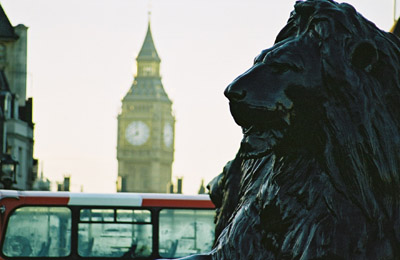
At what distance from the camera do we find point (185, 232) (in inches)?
904

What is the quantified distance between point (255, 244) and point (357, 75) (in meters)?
0.64

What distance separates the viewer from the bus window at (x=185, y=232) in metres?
22.6

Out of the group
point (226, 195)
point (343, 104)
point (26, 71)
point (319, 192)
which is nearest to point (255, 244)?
point (319, 192)

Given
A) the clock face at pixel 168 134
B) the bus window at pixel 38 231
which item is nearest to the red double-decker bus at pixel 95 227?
the bus window at pixel 38 231

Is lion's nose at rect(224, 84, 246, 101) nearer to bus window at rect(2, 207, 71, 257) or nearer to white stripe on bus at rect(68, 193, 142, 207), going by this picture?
bus window at rect(2, 207, 71, 257)

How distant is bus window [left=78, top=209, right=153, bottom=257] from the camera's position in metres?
22.3

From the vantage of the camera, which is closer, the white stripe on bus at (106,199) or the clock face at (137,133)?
the white stripe on bus at (106,199)

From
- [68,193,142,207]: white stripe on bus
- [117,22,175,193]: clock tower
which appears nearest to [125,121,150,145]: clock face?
[117,22,175,193]: clock tower

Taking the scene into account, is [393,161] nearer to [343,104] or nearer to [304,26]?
[343,104]

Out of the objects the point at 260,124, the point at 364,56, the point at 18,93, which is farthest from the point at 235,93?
the point at 18,93

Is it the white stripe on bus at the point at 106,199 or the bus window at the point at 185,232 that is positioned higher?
the white stripe on bus at the point at 106,199

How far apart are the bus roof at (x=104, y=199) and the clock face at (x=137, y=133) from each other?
168916 mm

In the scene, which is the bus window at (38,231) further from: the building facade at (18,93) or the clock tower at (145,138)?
the clock tower at (145,138)

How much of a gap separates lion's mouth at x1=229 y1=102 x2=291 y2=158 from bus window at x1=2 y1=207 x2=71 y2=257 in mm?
19101
